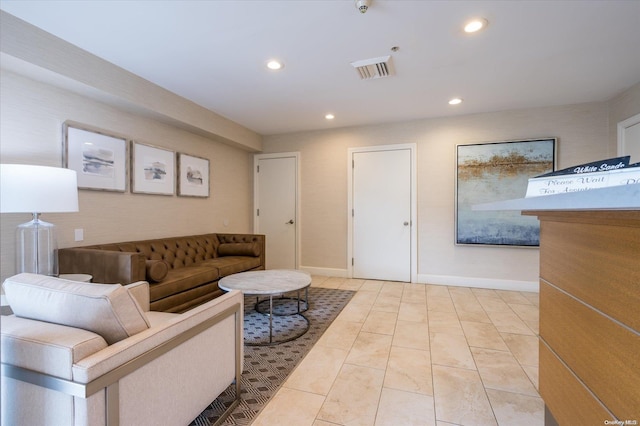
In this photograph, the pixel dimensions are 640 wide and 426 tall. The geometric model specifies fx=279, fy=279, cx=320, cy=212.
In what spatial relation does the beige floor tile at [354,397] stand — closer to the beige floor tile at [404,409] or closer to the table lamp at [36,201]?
the beige floor tile at [404,409]

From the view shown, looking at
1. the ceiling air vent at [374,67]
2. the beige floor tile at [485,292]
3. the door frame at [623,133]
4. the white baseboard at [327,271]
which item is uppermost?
the ceiling air vent at [374,67]

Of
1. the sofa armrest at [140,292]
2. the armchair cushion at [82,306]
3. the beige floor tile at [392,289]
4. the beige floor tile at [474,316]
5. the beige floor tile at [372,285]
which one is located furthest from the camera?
the beige floor tile at [372,285]

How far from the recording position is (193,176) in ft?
13.1

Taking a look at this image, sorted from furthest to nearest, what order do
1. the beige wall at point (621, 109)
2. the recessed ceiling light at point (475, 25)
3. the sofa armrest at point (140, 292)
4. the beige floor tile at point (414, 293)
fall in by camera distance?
the beige floor tile at point (414, 293) < the beige wall at point (621, 109) < the recessed ceiling light at point (475, 25) < the sofa armrest at point (140, 292)

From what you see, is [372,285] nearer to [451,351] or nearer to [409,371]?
[451,351]

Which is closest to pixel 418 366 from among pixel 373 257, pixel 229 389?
pixel 229 389

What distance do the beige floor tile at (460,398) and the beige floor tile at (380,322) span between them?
67 centimetres

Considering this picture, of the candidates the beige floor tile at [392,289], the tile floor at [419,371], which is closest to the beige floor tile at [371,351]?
the tile floor at [419,371]

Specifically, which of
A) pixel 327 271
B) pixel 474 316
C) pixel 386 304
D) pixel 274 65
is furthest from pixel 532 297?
pixel 274 65

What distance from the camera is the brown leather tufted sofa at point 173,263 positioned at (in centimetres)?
236

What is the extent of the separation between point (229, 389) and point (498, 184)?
404 cm

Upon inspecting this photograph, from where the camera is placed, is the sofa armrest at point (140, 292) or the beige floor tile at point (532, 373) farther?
the beige floor tile at point (532, 373)

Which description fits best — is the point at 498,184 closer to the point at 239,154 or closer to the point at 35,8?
the point at 239,154

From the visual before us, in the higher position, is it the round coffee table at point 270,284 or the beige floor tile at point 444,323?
the round coffee table at point 270,284
